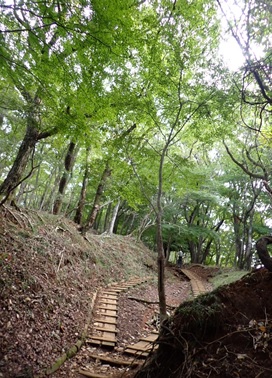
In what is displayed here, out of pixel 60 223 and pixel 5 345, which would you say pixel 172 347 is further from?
pixel 60 223

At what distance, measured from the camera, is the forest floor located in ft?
8.98

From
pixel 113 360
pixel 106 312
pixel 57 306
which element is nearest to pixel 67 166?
pixel 106 312

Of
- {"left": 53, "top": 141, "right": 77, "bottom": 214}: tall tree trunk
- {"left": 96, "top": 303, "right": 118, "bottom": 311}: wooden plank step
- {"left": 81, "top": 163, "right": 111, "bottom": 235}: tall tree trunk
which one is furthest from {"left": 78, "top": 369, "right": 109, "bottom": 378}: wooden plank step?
{"left": 53, "top": 141, "right": 77, "bottom": 214}: tall tree trunk

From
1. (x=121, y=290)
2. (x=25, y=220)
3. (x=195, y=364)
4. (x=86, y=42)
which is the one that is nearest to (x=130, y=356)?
(x=195, y=364)

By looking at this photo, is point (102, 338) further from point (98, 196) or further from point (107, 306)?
point (98, 196)

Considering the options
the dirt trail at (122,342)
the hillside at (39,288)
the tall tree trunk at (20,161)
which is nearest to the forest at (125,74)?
the tall tree trunk at (20,161)

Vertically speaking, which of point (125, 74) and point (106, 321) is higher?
point (125, 74)

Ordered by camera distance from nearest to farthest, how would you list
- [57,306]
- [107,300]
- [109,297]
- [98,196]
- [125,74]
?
1. [57,306]
2. [125,74]
3. [107,300]
4. [109,297]
5. [98,196]

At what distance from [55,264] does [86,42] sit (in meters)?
4.98

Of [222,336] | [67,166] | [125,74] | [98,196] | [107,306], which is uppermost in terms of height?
[125,74]

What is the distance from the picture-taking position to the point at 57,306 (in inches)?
193

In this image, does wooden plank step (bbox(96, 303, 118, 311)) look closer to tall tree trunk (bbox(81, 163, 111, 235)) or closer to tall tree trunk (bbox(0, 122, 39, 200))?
tall tree trunk (bbox(0, 122, 39, 200))

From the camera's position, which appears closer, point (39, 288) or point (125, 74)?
point (39, 288)

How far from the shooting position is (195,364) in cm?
236
